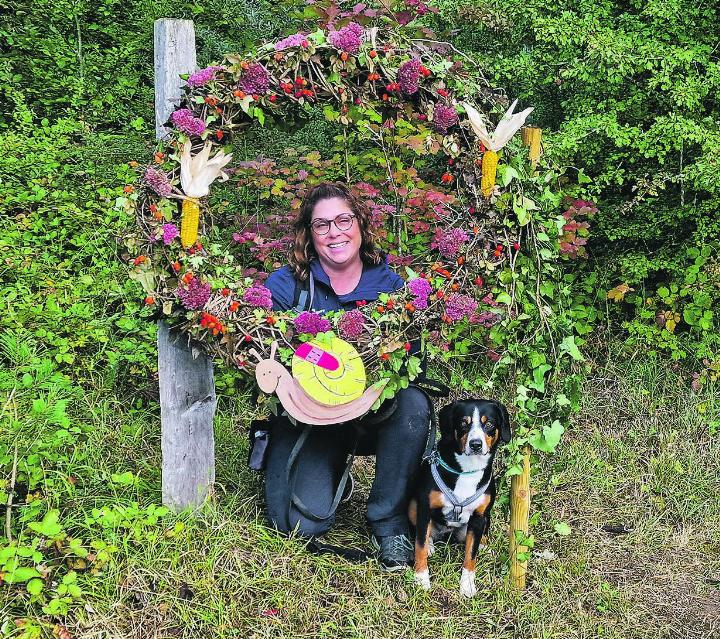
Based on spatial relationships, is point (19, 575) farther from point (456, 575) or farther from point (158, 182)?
point (456, 575)

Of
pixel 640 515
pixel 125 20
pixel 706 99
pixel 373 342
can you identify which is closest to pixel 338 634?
pixel 373 342

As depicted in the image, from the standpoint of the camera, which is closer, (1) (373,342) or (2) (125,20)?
(1) (373,342)

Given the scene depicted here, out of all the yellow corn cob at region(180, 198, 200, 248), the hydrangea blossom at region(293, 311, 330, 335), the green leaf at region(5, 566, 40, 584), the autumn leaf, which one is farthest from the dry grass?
the yellow corn cob at region(180, 198, 200, 248)

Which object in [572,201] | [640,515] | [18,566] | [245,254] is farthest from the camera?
[245,254]

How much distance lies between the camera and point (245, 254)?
16.9 feet

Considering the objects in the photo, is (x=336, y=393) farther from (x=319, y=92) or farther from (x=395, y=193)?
(x=395, y=193)

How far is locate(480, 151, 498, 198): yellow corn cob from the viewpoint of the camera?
304 centimetres

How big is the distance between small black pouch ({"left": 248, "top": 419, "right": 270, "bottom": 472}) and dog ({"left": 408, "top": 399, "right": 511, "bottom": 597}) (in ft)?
2.42

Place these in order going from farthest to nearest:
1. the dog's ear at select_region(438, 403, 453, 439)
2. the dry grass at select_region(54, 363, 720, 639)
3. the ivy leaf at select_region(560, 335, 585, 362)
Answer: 1. the dog's ear at select_region(438, 403, 453, 439)
2. the ivy leaf at select_region(560, 335, 585, 362)
3. the dry grass at select_region(54, 363, 720, 639)

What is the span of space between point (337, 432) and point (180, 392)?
29.6 inches

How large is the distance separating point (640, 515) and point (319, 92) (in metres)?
2.66

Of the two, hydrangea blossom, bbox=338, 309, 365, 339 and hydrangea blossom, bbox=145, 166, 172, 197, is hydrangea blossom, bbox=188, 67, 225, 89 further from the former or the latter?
hydrangea blossom, bbox=338, 309, 365, 339

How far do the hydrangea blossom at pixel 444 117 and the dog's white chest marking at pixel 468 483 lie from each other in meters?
1.38

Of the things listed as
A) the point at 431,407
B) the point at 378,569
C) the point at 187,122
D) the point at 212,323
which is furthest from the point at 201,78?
the point at 378,569
